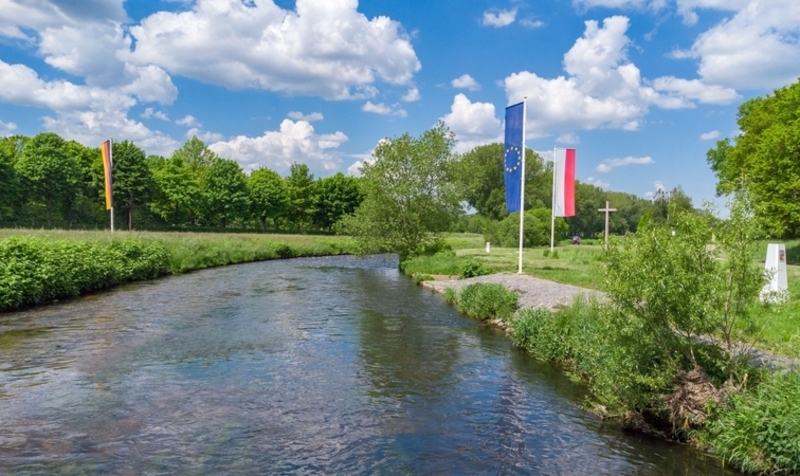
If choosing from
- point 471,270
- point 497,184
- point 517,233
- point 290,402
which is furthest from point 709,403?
point 497,184

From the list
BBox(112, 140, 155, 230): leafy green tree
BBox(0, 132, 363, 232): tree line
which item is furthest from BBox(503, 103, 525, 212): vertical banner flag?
BBox(112, 140, 155, 230): leafy green tree

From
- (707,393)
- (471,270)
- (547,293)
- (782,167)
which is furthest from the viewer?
(782,167)

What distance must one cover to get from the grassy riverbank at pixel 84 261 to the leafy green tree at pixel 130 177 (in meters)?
25.1

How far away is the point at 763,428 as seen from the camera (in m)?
6.72

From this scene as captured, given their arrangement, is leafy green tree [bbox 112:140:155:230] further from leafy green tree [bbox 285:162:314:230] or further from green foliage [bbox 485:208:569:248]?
green foliage [bbox 485:208:569:248]

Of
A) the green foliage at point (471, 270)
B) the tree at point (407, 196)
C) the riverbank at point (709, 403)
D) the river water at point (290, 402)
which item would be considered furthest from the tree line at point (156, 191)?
the riverbank at point (709, 403)

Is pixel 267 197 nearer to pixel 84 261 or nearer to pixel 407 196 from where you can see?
pixel 407 196

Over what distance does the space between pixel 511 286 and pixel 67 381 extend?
45.3ft

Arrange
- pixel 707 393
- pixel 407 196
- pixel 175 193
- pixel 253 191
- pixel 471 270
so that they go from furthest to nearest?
pixel 253 191 → pixel 175 193 → pixel 407 196 → pixel 471 270 → pixel 707 393

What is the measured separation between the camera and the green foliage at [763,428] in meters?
6.36

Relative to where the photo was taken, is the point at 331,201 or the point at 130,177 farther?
the point at 331,201

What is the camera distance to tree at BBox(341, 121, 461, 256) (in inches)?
1566

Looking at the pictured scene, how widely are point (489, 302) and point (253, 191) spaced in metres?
66.1

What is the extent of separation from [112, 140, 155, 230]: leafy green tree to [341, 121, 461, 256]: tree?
33.9 metres
